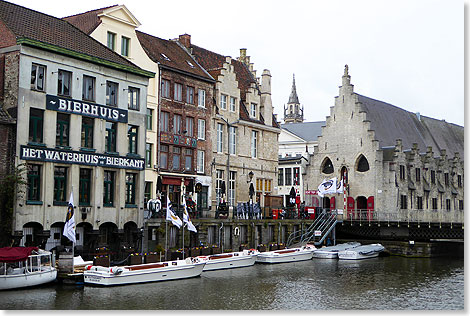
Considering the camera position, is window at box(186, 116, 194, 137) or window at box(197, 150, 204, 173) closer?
window at box(186, 116, 194, 137)

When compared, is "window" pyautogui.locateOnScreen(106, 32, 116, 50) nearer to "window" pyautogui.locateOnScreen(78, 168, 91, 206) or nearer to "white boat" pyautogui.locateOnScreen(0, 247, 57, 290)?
"window" pyautogui.locateOnScreen(78, 168, 91, 206)

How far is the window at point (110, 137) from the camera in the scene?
35.8 m

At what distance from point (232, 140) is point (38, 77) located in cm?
A: 2082

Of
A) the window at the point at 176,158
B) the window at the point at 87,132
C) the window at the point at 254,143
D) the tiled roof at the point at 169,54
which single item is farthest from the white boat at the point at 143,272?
the window at the point at 254,143

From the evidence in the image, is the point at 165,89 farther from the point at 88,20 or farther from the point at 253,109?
the point at 253,109

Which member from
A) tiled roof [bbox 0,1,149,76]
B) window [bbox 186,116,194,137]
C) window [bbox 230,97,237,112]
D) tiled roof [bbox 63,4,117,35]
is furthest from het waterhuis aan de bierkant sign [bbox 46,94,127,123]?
window [bbox 230,97,237,112]

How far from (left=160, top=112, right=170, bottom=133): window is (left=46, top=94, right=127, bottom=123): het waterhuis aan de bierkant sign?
23.0ft

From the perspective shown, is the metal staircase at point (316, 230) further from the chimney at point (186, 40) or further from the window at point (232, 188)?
the chimney at point (186, 40)

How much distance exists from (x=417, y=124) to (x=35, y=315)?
191 feet

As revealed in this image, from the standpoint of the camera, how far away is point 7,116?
102 ft

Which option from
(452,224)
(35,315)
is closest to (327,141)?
(452,224)

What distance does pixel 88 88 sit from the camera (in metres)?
35.0

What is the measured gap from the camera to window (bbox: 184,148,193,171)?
149ft

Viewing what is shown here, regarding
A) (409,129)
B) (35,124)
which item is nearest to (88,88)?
(35,124)
